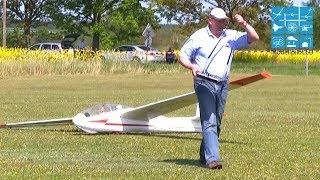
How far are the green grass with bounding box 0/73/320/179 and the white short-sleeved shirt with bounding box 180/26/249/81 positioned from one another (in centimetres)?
114

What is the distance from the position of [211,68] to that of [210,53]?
176 mm

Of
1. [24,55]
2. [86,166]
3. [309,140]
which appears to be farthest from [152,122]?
[24,55]

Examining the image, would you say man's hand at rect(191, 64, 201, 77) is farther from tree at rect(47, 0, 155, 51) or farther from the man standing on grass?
tree at rect(47, 0, 155, 51)

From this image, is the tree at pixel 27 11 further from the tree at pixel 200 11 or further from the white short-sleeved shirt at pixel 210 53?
the white short-sleeved shirt at pixel 210 53

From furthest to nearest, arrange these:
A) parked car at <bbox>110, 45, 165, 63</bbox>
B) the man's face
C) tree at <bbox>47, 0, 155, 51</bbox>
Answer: parked car at <bbox>110, 45, 165, 63</bbox>, tree at <bbox>47, 0, 155, 51</bbox>, the man's face

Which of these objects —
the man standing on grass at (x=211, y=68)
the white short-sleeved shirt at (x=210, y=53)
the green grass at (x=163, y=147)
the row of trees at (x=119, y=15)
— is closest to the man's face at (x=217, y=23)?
the man standing on grass at (x=211, y=68)

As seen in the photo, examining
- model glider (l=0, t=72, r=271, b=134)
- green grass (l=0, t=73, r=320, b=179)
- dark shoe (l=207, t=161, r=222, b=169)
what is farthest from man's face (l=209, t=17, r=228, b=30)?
model glider (l=0, t=72, r=271, b=134)

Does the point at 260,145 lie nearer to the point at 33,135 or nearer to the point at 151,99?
the point at 33,135

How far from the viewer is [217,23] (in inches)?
427

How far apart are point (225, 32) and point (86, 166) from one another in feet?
7.47

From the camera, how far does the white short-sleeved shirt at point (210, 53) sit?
35.5ft

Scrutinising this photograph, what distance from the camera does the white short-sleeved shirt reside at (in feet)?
35.5

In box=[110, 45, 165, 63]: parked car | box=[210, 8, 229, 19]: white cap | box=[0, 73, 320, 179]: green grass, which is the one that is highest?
box=[210, 8, 229, 19]: white cap

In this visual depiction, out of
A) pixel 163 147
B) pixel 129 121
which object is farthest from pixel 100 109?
pixel 163 147
